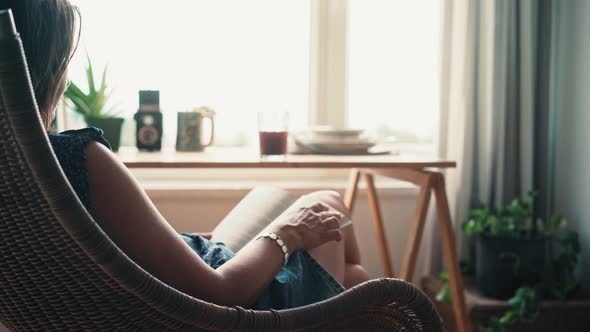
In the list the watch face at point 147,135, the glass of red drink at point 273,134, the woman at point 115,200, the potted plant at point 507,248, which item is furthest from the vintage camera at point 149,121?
the potted plant at point 507,248

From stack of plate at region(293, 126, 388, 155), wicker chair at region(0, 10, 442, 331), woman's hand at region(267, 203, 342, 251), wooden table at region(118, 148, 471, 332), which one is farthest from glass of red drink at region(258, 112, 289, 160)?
wicker chair at region(0, 10, 442, 331)

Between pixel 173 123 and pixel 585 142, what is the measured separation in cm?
140

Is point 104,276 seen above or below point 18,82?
below

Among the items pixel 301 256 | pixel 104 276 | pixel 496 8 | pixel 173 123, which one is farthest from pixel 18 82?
pixel 496 8

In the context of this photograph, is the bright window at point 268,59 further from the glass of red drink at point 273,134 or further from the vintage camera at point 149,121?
the glass of red drink at point 273,134

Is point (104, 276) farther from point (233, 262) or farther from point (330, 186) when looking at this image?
point (330, 186)

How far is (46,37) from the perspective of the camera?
0.87 meters

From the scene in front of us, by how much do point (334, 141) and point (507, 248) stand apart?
67 cm

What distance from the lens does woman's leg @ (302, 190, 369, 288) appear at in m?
1.30

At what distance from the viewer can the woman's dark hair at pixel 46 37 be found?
2.79 ft

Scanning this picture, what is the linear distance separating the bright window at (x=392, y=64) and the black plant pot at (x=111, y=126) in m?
0.96

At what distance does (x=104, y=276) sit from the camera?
0.72 m

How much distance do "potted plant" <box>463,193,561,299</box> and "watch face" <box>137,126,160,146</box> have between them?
1047 mm

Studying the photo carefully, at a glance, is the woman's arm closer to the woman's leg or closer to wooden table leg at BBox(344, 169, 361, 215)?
the woman's leg
